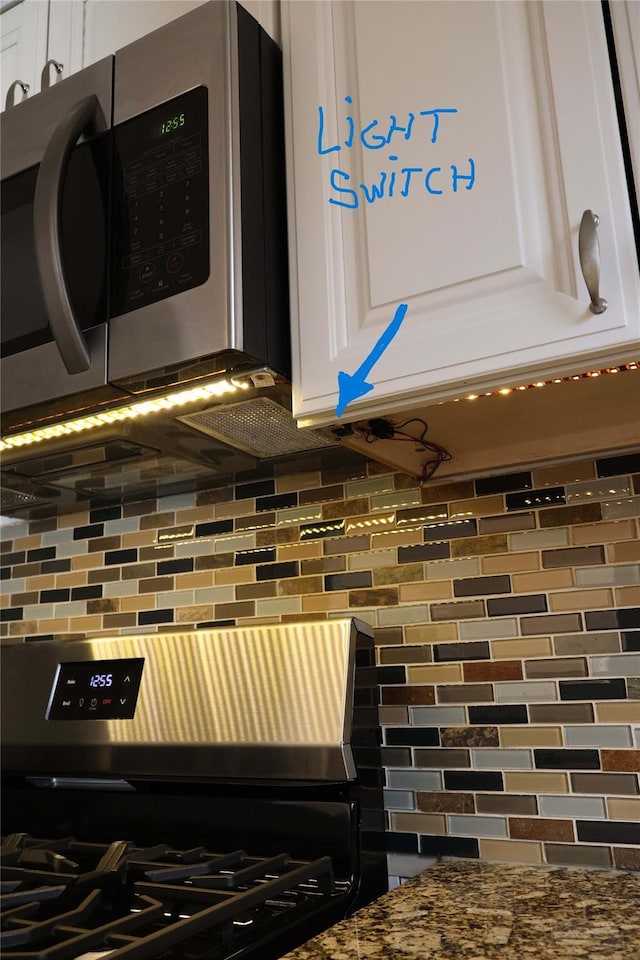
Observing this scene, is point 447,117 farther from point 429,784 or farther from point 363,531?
point 429,784

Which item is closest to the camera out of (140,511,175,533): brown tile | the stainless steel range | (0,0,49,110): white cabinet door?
the stainless steel range

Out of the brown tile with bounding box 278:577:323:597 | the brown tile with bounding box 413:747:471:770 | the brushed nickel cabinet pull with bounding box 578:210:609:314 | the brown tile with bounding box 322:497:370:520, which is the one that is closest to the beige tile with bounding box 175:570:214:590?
the brown tile with bounding box 278:577:323:597

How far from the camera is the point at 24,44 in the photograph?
4.65 ft

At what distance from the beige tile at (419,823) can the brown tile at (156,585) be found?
0.59 metres

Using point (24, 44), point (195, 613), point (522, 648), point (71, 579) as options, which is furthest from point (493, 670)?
point (24, 44)

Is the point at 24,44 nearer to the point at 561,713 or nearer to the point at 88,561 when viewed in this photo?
the point at 88,561

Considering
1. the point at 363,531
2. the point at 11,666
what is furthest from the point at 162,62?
the point at 11,666

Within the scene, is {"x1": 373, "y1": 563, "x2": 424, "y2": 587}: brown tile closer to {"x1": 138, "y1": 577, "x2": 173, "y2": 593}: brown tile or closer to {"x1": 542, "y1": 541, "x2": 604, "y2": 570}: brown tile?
{"x1": 542, "y1": 541, "x2": 604, "y2": 570}: brown tile

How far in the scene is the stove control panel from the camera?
4.10 feet

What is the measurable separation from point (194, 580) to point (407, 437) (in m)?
0.54

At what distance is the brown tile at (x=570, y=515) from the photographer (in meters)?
1.11

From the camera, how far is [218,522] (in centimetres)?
145

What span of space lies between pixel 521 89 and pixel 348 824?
0.91 m

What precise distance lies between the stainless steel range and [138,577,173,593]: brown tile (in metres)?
0.20
